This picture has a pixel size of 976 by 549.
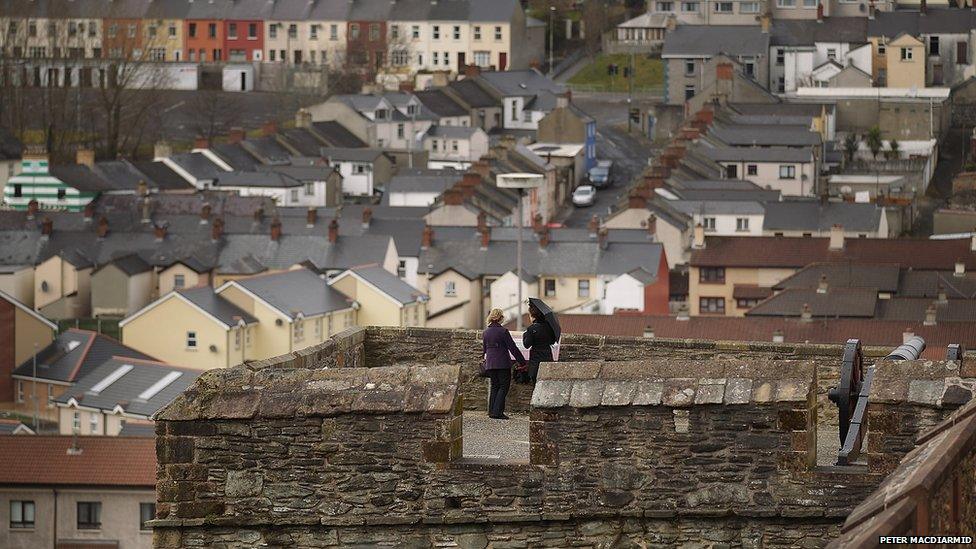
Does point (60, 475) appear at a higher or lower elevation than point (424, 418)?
lower

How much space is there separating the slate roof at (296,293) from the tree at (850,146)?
127ft

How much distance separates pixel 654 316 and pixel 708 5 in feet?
262

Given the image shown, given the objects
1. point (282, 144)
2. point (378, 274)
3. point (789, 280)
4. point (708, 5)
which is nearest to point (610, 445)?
point (789, 280)

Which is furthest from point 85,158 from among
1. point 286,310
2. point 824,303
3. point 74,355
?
point 824,303

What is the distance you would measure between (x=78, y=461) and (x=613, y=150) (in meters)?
73.5

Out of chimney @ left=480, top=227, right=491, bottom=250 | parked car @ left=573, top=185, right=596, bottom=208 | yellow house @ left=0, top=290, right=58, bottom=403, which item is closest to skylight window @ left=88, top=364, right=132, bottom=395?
yellow house @ left=0, top=290, right=58, bottom=403

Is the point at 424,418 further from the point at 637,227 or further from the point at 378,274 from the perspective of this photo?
the point at 637,227

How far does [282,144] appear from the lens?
132750 millimetres

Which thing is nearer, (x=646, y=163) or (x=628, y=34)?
(x=646, y=163)

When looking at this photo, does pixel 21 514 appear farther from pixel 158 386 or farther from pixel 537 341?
pixel 537 341

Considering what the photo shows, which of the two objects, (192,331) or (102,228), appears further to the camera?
(102,228)

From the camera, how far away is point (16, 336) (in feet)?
289

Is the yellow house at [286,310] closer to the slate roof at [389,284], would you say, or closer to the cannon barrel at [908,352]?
the slate roof at [389,284]

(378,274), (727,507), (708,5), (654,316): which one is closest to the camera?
(727,507)
